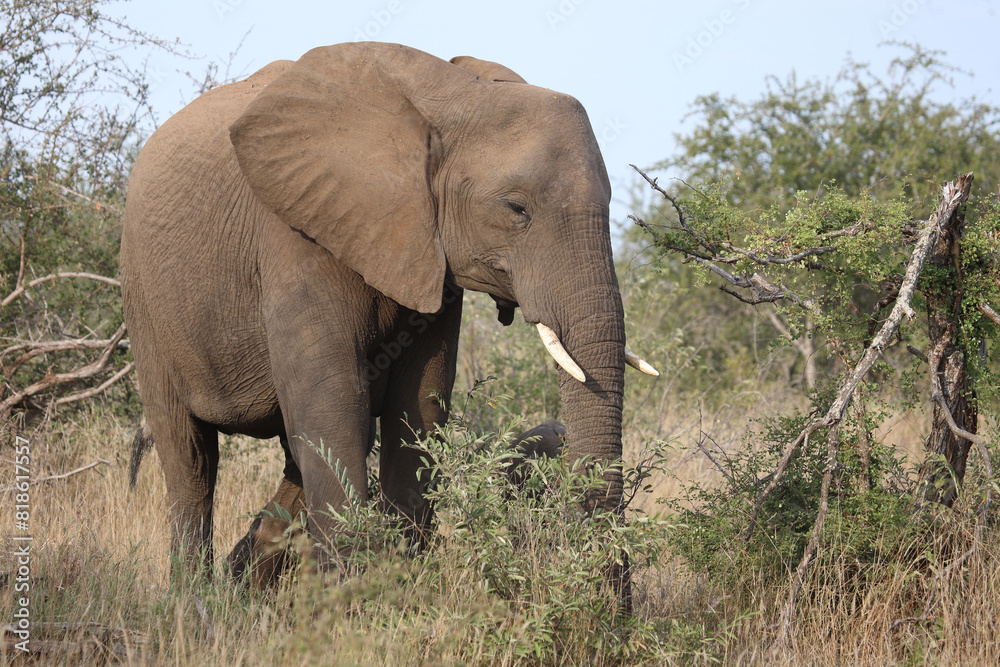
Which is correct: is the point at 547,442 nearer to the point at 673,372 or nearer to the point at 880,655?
the point at 880,655

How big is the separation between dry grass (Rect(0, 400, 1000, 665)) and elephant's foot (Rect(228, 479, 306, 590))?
1.55 feet

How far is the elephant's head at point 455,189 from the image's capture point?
4172 mm

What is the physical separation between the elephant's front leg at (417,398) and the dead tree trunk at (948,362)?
2.36 meters

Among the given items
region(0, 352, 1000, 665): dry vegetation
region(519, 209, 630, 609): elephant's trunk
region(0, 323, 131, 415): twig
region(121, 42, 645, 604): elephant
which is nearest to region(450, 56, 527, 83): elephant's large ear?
region(121, 42, 645, 604): elephant

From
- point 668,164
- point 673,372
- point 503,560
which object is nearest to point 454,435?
point 503,560

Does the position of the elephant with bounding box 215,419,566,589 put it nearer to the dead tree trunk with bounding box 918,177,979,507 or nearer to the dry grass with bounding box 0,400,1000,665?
the dry grass with bounding box 0,400,1000,665

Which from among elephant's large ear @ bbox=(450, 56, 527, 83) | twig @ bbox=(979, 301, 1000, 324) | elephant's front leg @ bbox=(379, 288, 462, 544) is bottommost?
elephant's front leg @ bbox=(379, 288, 462, 544)

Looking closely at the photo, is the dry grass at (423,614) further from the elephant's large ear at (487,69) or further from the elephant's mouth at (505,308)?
the elephant's large ear at (487,69)

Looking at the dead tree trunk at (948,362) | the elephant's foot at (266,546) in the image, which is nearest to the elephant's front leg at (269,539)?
the elephant's foot at (266,546)

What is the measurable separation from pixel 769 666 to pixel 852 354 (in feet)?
5.37

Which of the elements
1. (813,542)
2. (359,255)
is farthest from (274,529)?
(813,542)

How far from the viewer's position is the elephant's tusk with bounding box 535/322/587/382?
4.04 metres

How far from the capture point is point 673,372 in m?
10.8

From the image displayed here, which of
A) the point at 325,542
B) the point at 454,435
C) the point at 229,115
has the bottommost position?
the point at 325,542
